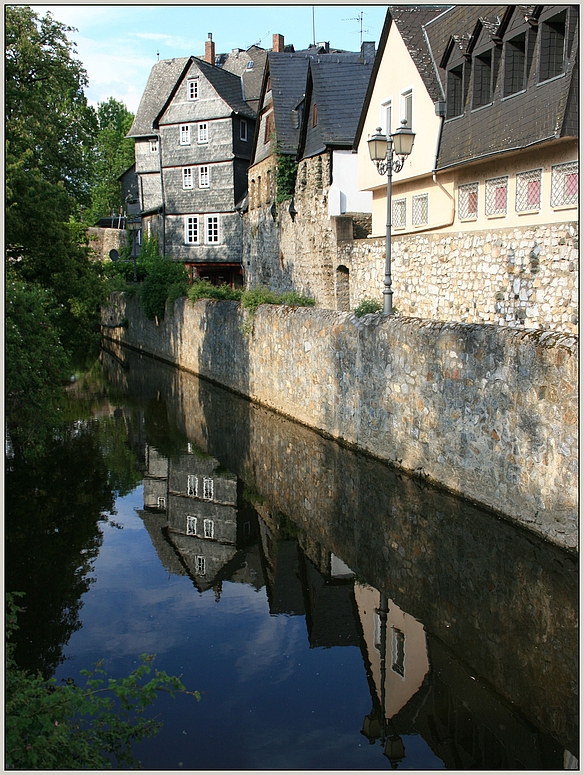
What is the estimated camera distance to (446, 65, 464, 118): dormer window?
68.3 ft

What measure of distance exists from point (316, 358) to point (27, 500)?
23.6ft

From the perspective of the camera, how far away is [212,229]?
4581 cm

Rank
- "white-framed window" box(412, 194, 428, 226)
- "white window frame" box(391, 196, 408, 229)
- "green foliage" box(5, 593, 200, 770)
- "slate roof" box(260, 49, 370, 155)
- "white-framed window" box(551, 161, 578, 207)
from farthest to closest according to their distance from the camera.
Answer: "slate roof" box(260, 49, 370, 155)
"white window frame" box(391, 196, 408, 229)
"white-framed window" box(412, 194, 428, 226)
"white-framed window" box(551, 161, 578, 207)
"green foliage" box(5, 593, 200, 770)

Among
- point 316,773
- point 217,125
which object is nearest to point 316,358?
point 316,773

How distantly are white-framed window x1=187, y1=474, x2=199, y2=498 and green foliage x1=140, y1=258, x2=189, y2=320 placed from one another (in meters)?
20.6

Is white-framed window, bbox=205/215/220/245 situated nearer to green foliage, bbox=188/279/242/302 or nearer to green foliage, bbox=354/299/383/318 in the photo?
green foliage, bbox=188/279/242/302

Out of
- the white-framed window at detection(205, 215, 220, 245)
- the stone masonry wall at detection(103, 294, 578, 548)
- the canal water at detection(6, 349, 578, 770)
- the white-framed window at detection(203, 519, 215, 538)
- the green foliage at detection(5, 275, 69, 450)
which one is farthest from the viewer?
the white-framed window at detection(205, 215, 220, 245)

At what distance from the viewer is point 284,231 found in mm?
33219

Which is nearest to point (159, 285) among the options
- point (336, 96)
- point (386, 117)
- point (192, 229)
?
point (192, 229)

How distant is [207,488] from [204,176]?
34493mm

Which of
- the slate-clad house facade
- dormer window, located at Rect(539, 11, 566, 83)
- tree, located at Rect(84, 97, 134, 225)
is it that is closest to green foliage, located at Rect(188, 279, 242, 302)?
the slate-clad house facade

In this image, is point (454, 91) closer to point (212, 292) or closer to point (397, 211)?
point (397, 211)

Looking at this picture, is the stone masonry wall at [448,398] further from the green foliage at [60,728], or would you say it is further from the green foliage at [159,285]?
the green foliage at [159,285]

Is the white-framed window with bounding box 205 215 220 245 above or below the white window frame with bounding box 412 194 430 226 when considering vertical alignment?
above
